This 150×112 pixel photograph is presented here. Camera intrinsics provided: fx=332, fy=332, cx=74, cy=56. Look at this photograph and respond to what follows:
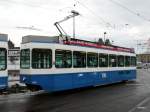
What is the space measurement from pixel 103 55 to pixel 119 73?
134 inches

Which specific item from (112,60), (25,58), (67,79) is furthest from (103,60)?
(25,58)

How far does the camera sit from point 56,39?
17.5 metres

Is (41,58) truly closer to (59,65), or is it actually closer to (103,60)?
(59,65)

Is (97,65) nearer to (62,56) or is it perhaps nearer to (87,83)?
(87,83)

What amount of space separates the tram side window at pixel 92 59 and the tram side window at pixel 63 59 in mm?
2217

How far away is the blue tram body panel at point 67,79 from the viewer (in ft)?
54.1

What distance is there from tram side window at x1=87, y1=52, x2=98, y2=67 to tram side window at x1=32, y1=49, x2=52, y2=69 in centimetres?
392

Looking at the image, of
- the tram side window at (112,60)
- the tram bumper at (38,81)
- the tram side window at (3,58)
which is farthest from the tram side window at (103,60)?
the tram side window at (3,58)

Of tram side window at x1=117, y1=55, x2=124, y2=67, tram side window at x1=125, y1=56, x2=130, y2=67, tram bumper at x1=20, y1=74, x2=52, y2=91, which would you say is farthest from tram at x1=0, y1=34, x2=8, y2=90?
tram side window at x1=125, y1=56, x2=130, y2=67

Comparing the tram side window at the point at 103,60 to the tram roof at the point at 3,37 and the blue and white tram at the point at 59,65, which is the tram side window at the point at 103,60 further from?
the tram roof at the point at 3,37

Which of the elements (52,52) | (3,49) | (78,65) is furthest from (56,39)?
(3,49)

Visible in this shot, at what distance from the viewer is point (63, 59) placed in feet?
58.4

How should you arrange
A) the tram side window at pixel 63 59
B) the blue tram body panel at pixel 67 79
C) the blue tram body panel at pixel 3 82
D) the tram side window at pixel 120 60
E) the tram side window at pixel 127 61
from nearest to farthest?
the blue tram body panel at pixel 3 82 < the blue tram body panel at pixel 67 79 < the tram side window at pixel 63 59 < the tram side window at pixel 120 60 < the tram side window at pixel 127 61

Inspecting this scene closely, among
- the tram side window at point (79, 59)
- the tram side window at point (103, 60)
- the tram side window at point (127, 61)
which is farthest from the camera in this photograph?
the tram side window at point (127, 61)
